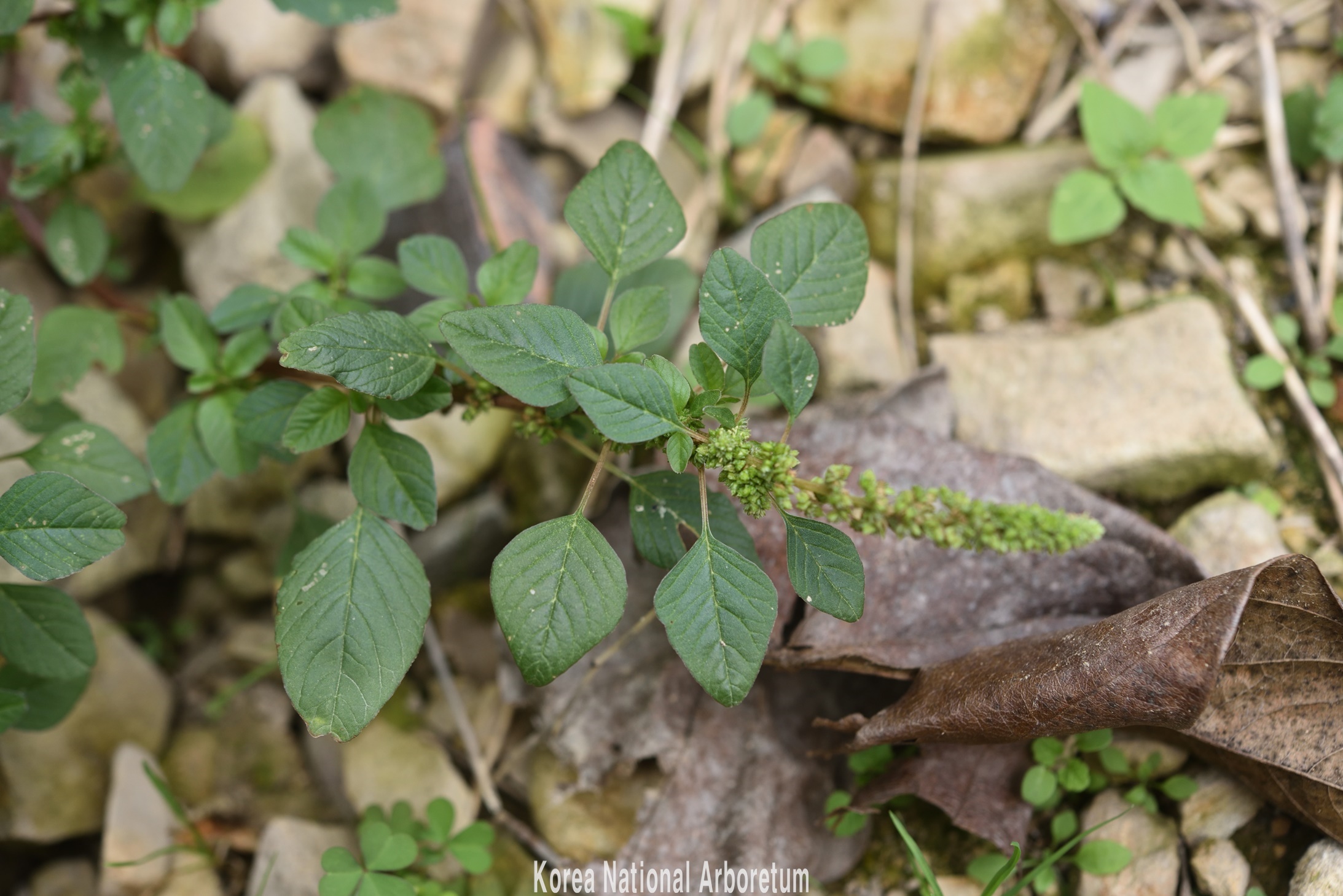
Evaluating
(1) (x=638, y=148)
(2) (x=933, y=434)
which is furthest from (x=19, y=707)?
(2) (x=933, y=434)

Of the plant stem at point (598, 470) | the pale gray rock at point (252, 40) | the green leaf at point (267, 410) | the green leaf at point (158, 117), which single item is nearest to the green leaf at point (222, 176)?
the pale gray rock at point (252, 40)

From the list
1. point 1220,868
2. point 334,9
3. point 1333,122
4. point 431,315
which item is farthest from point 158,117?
point 1333,122

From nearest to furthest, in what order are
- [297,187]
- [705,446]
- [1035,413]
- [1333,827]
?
[705,446], [1333,827], [1035,413], [297,187]

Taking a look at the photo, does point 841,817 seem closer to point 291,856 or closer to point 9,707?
point 291,856

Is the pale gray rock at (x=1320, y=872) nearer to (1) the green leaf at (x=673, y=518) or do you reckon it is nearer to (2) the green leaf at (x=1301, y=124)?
(1) the green leaf at (x=673, y=518)

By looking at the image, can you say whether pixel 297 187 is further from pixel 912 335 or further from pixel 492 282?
pixel 912 335

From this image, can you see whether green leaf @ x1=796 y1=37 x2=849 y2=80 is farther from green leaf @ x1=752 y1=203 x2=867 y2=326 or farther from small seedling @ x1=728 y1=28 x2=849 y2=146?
green leaf @ x1=752 y1=203 x2=867 y2=326

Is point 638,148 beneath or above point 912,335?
above
